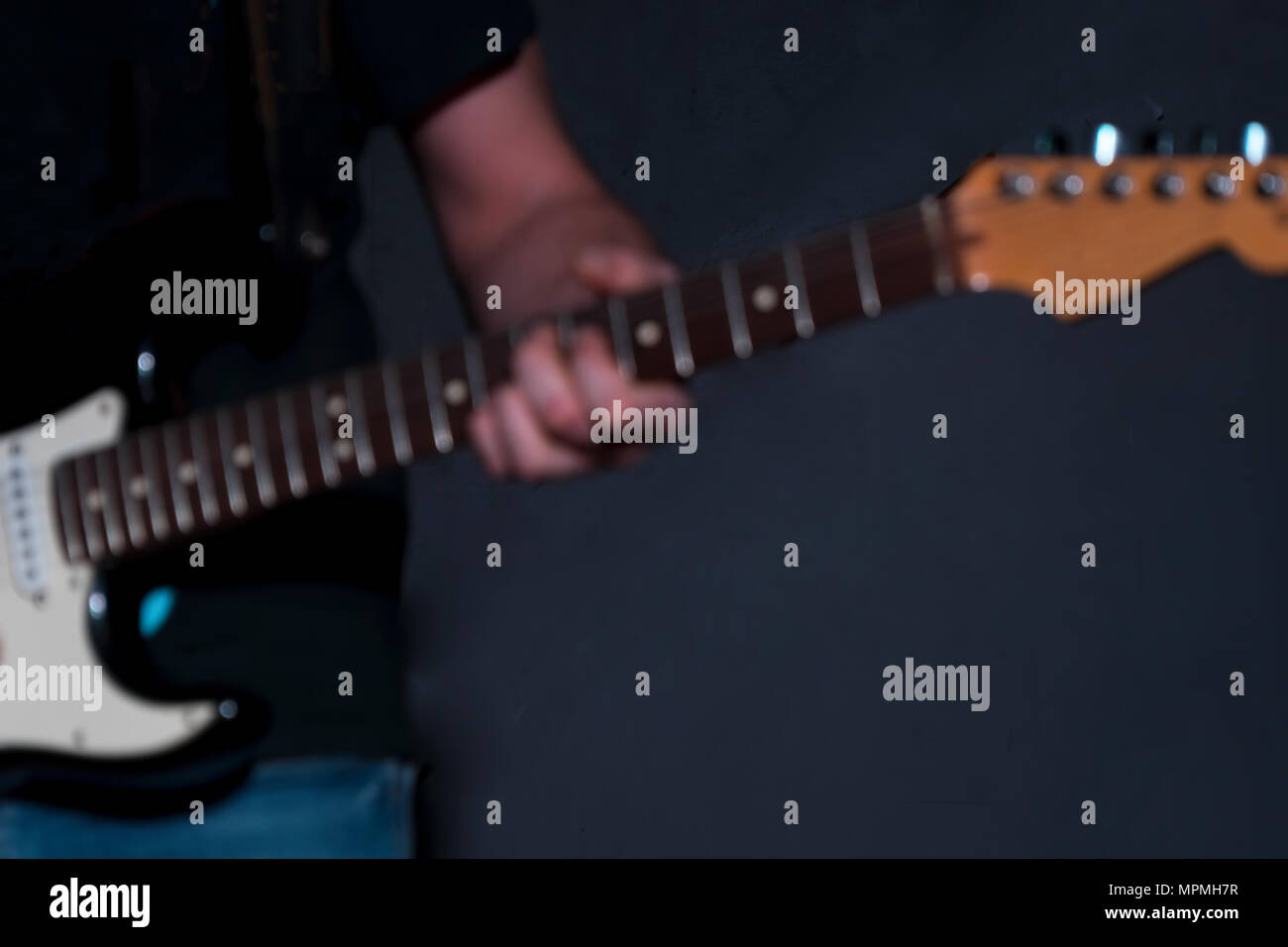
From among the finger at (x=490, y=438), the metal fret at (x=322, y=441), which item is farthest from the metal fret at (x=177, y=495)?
the finger at (x=490, y=438)

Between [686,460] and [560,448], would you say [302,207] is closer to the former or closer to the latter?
[560,448]

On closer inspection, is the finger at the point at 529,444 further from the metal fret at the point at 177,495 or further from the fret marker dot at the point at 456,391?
the metal fret at the point at 177,495

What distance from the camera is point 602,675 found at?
126 cm

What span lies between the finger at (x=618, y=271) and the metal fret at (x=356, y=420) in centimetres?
15

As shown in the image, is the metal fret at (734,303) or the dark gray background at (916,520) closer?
the metal fret at (734,303)

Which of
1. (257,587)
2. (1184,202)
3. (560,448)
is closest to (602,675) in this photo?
(257,587)

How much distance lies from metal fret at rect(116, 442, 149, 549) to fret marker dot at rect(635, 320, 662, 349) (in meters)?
0.36

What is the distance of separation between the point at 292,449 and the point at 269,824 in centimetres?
24

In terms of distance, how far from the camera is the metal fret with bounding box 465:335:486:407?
2.07ft

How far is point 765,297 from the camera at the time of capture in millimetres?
575

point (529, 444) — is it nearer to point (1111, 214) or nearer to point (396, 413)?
point (396, 413)

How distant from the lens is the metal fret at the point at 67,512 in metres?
0.72
